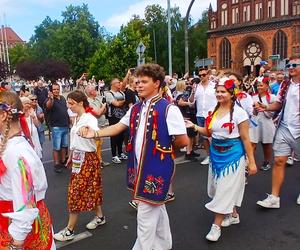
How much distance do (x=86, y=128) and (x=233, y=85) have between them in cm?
171

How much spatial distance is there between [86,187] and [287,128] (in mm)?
2660

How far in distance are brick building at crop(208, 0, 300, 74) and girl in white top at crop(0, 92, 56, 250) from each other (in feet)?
155

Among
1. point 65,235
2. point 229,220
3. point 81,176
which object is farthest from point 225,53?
point 65,235

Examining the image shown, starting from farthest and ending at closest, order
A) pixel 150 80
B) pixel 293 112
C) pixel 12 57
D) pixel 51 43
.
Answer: pixel 12 57
pixel 51 43
pixel 293 112
pixel 150 80

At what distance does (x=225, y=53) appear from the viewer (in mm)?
53969

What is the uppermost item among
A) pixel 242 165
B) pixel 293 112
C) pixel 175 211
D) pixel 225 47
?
pixel 225 47

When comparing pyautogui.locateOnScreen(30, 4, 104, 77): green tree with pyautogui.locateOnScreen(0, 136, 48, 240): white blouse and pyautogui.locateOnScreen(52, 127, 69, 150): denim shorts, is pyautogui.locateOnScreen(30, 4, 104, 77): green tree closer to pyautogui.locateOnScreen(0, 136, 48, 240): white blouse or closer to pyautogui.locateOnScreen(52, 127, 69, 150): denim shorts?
pyautogui.locateOnScreen(52, 127, 69, 150): denim shorts

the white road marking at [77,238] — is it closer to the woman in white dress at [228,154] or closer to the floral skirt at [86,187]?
the floral skirt at [86,187]

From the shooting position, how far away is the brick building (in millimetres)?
47562

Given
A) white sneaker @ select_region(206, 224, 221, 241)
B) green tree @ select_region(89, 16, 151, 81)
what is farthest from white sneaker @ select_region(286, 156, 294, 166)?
green tree @ select_region(89, 16, 151, 81)

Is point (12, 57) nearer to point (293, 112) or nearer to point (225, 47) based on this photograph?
point (225, 47)

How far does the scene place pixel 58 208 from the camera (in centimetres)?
536

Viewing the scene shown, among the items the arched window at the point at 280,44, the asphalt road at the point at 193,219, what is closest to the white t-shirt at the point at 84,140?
the asphalt road at the point at 193,219

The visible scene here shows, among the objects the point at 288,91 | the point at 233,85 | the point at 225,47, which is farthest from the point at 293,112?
the point at 225,47
